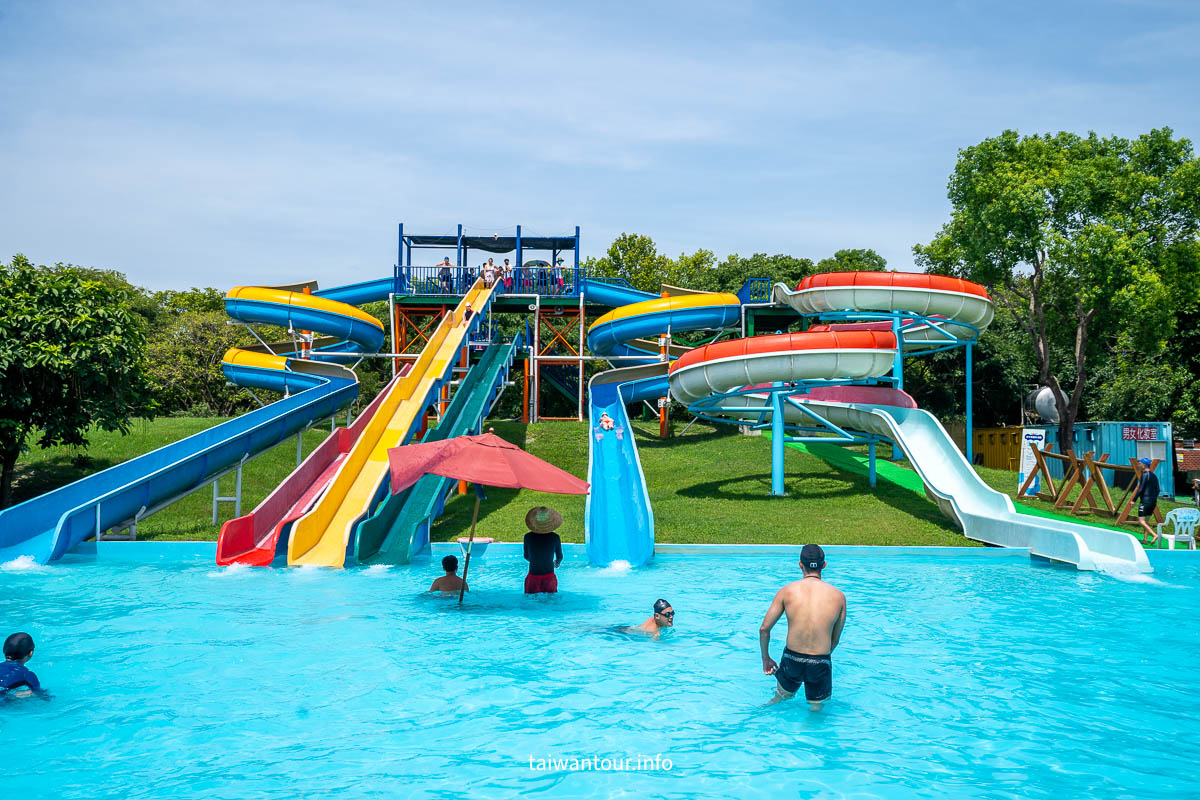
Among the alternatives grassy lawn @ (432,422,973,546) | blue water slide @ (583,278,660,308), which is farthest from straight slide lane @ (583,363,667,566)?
blue water slide @ (583,278,660,308)

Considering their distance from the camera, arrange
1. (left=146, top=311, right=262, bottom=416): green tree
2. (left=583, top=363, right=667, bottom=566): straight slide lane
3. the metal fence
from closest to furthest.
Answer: (left=583, top=363, right=667, bottom=566): straight slide lane → the metal fence → (left=146, top=311, right=262, bottom=416): green tree

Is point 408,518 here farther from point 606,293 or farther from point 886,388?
point 606,293

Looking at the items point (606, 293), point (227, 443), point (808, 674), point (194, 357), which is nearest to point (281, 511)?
point (227, 443)

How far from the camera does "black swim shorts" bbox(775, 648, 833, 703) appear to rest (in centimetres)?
635

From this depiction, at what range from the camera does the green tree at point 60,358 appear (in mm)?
16828

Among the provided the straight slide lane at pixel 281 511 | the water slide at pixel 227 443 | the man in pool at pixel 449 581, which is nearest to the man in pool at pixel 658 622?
the man in pool at pixel 449 581

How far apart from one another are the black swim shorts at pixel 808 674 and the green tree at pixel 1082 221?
23304 mm

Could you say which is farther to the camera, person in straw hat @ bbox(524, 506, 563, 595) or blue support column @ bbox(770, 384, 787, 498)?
blue support column @ bbox(770, 384, 787, 498)

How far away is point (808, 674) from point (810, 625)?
0.40m

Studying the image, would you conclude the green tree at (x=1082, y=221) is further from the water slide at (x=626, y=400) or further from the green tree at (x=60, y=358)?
the green tree at (x=60, y=358)

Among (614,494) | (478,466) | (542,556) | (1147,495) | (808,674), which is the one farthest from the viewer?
(614,494)

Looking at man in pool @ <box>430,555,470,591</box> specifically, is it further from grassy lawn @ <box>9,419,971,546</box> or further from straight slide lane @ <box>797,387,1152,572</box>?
straight slide lane @ <box>797,387,1152,572</box>

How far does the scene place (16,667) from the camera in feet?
21.8

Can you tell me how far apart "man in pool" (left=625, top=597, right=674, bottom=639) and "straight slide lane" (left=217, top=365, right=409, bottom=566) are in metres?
6.44
